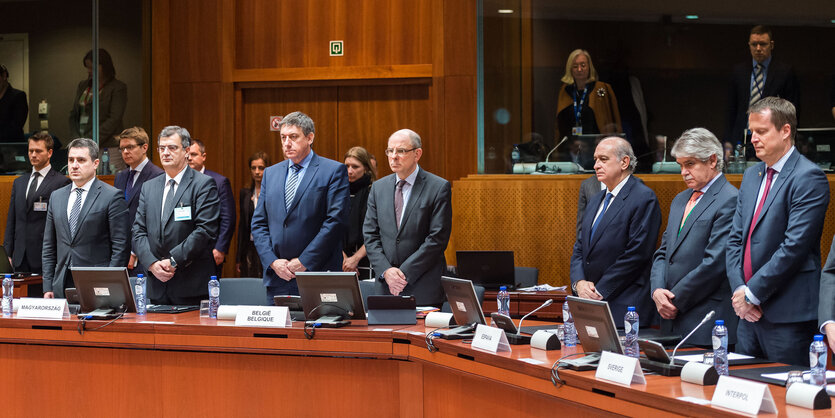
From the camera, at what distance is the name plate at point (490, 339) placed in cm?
312

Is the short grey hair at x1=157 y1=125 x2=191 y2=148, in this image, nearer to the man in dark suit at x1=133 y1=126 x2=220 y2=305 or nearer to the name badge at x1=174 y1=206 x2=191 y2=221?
the man in dark suit at x1=133 y1=126 x2=220 y2=305

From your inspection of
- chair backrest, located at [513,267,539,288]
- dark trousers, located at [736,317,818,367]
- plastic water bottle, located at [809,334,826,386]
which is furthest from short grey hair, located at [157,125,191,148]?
plastic water bottle, located at [809,334,826,386]

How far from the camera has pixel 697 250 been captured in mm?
3793

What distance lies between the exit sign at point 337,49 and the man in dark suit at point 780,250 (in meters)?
4.73

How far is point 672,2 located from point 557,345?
4451mm

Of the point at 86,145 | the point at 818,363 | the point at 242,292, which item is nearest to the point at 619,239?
the point at 818,363

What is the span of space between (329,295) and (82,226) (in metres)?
1.77

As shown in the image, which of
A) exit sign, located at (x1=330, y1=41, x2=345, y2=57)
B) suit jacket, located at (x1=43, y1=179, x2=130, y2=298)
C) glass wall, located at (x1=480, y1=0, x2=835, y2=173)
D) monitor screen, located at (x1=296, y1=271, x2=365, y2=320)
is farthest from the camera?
exit sign, located at (x1=330, y1=41, x2=345, y2=57)

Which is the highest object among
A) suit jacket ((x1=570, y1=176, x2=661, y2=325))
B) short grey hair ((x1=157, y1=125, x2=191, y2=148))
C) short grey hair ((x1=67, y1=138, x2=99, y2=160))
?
short grey hair ((x1=157, y1=125, x2=191, y2=148))

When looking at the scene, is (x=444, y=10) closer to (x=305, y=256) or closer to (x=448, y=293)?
(x=305, y=256)

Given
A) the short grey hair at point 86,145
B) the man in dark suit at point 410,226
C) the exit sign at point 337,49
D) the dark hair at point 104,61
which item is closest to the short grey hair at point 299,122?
the man in dark suit at point 410,226

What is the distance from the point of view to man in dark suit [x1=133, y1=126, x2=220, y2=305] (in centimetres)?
449

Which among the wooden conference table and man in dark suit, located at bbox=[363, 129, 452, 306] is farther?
man in dark suit, located at bbox=[363, 129, 452, 306]

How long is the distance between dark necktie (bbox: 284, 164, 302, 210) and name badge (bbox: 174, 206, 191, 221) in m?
0.49
